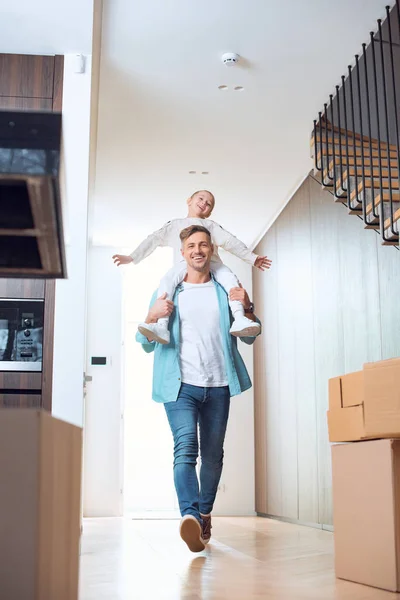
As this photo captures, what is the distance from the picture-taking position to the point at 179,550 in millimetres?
3338

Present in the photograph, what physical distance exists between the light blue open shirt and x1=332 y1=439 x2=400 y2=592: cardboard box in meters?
0.90

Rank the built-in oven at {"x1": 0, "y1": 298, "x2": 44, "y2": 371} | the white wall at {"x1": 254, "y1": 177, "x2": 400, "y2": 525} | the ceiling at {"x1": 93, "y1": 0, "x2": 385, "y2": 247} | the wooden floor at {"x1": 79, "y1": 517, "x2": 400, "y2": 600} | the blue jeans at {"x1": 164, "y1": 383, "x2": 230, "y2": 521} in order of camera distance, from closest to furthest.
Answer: the wooden floor at {"x1": 79, "y1": 517, "x2": 400, "y2": 600} → the blue jeans at {"x1": 164, "y1": 383, "x2": 230, "y2": 521} → the built-in oven at {"x1": 0, "y1": 298, "x2": 44, "y2": 371} → the ceiling at {"x1": 93, "y1": 0, "x2": 385, "y2": 247} → the white wall at {"x1": 254, "y1": 177, "x2": 400, "y2": 525}

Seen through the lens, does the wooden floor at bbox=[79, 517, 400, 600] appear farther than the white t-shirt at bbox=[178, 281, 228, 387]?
No

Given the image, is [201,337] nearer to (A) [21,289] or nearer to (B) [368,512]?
(A) [21,289]

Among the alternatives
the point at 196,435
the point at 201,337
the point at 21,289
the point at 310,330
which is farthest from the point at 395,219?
the point at 310,330

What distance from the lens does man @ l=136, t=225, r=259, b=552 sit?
316cm

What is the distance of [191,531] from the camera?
115 inches

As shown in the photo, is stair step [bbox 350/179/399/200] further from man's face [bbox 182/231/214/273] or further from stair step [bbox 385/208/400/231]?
man's face [bbox 182/231/214/273]

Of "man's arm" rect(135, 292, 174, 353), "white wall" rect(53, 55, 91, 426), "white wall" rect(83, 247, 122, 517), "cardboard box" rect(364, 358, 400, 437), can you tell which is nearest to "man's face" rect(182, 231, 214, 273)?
"man's arm" rect(135, 292, 174, 353)

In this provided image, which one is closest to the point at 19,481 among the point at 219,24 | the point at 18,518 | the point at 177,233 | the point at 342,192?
the point at 18,518

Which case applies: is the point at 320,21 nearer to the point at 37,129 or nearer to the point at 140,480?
the point at 37,129

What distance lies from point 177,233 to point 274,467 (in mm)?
3551

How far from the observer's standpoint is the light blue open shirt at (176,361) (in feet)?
10.6

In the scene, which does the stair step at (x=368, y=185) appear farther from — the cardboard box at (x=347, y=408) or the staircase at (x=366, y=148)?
the cardboard box at (x=347, y=408)
